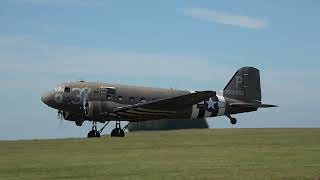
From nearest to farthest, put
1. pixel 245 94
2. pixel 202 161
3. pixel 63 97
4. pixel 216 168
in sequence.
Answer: pixel 216 168 < pixel 202 161 < pixel 63 97 < pixel 245 94

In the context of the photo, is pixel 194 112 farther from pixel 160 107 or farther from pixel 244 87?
pixel 244 87

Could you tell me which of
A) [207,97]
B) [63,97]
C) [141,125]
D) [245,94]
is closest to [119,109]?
[63,97]

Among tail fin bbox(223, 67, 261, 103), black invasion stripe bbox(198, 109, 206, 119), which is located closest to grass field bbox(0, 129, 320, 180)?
black invasion stripe bbox(198, 109, 206, 119)

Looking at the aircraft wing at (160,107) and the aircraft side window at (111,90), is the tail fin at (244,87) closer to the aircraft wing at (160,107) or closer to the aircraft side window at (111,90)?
the aircraft wing at (160,107)

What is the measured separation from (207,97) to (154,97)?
16.4 feet

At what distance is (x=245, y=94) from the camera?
59.2 meters

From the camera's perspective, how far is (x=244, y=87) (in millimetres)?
59281

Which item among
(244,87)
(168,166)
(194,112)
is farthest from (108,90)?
(168,166)

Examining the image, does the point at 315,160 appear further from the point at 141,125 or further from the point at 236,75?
the point at 141,125

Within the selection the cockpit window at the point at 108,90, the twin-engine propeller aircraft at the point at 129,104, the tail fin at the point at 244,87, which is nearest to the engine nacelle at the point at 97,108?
the twin-engine propeller aircraft at the point at 129,104

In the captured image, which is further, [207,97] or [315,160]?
[207,97]

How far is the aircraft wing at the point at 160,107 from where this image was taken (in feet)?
166

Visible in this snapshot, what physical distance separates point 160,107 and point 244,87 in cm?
1131

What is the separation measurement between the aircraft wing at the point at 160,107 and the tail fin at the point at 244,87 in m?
6.37
